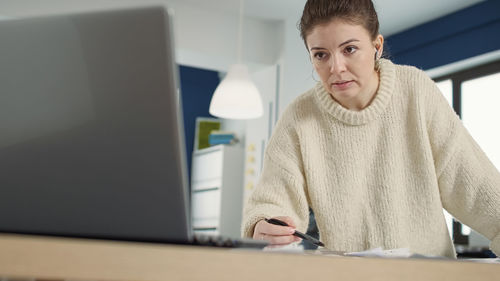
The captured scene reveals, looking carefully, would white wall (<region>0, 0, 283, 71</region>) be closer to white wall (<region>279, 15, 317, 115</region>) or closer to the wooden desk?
white wall (<region>279, 15, 317, 115</region>)

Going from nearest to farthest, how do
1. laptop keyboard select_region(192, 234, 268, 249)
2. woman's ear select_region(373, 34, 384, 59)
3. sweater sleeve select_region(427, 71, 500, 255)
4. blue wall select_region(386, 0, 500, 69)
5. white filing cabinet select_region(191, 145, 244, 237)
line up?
1. laptop keyboard select_region(192, 234, 268, 249)
2. sweater sleeve select_region(427, 71, 500, 255)
3. woman's ear select_region(373, 34, 384, 59)
4. blue wall select_region(386, 0, 500, 69)
5. white filing cabinet select_region(191, 145, 244, 237)

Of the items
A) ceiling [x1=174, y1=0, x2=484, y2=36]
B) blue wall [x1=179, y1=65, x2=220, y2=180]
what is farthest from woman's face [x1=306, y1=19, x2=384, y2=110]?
blue wall [x1=179, y1=65, x2=220, y2=180]

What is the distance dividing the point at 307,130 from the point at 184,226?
94cm

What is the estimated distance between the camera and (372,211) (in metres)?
1.33

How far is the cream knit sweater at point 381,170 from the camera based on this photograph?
125cm

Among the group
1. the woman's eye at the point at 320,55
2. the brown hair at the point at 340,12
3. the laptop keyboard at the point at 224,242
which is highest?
the brown hair at the point at 340,12

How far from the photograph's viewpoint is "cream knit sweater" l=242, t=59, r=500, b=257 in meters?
1.25

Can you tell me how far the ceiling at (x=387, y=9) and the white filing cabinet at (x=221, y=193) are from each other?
1505mm

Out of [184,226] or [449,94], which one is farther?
[449,94]

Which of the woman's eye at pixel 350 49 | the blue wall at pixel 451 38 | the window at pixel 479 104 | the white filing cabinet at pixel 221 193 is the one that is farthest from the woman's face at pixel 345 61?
the white filing cabinet at pixel 221 193

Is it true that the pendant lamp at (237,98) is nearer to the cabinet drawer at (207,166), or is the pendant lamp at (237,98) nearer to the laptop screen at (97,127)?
the cabinet drawer at (207,166)

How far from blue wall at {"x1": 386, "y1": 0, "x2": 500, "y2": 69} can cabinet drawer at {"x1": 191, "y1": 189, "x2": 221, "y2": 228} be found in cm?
239

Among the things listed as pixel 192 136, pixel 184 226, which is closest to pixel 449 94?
pixel 192 136

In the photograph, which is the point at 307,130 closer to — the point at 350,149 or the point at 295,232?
the point at 350,149
